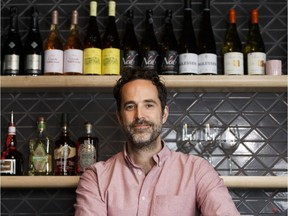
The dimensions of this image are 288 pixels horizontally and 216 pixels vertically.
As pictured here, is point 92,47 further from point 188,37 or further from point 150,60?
point 188,37

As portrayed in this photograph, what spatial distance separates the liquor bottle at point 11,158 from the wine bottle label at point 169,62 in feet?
2.05

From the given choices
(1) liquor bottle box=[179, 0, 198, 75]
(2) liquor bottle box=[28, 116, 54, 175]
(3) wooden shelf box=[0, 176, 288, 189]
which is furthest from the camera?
(1) liquor bottle box=[179, 0, 198, 75]

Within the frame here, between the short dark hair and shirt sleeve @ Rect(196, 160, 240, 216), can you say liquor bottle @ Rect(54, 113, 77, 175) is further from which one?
shirt sleeve @ Rect(196, 160, 240, 216)

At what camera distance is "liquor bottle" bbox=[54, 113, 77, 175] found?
186cm

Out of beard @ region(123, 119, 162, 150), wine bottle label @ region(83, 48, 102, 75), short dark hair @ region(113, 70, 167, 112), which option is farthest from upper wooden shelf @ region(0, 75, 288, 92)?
beard @ region(123, 119, 162, 150)

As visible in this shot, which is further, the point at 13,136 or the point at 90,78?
the point at 13,136

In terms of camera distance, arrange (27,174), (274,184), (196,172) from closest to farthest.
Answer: (196,172) → (274,184) → (27,174)

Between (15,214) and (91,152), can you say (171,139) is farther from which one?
(15,214)

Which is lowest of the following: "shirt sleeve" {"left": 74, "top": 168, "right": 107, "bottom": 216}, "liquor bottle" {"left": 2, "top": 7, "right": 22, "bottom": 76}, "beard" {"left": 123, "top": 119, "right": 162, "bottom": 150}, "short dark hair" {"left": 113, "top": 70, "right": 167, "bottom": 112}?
"shirt sleeve" {"left": 74, "top": 168, "right": 107, "bottom": 216}

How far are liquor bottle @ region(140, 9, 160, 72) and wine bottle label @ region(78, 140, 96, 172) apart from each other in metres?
0.36

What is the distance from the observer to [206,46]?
78.6 inches

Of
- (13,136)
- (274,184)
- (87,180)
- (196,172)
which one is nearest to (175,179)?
(196,172)

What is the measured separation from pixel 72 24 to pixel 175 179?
0.81 m

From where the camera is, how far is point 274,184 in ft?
5.80
